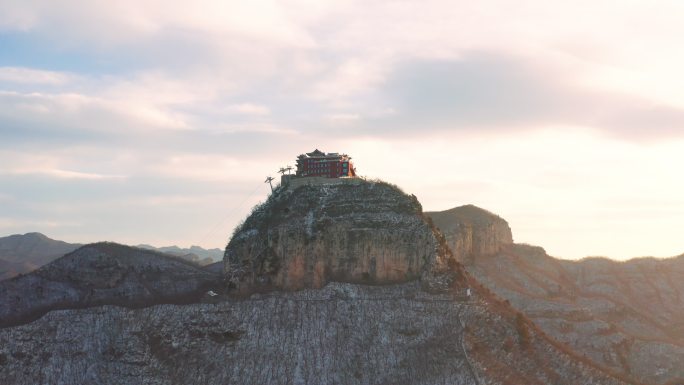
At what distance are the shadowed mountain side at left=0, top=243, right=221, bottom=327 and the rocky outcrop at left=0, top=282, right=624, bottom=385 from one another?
126 inches

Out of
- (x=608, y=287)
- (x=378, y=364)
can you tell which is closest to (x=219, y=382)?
(x=378, y=364)

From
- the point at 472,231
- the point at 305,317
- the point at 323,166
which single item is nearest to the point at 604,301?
the point at 472,231

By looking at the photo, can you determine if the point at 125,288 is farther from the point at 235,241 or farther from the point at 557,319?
the point at 557,319

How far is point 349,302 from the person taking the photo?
284 feet

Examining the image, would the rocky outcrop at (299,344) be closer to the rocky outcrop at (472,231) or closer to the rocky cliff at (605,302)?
the rocky cliff at (605,302)

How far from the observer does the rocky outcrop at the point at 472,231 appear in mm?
135875

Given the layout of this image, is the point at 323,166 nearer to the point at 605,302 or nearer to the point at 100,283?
the point at 100,283

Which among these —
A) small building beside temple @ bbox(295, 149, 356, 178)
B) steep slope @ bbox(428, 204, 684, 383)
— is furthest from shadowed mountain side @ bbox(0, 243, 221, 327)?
steep slope @ bbox(428, 204, 684, 383)

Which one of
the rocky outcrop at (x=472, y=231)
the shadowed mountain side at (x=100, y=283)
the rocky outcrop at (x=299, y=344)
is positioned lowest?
the rocky outcrop at (x=299, y=344)

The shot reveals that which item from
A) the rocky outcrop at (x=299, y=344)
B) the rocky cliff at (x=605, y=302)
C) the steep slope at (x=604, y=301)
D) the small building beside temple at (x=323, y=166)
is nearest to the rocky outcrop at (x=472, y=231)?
the steep slope at (x=604, y=301)

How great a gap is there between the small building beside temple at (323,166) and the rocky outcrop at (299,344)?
65.2 feet

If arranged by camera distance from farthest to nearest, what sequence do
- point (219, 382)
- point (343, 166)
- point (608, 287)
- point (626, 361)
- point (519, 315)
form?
point (608, 287) → point (626, 361) → point (343, 166) → point (519, 315) → point (219, 382)

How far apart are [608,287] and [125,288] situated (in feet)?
275

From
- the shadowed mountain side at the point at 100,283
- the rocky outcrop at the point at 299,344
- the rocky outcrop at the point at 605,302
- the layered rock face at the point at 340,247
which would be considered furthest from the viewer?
the rocky outcrop at the point at 605,302
